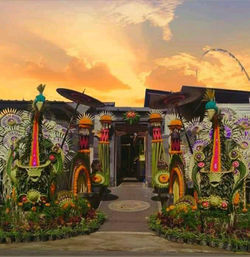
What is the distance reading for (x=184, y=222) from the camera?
40.6 feet

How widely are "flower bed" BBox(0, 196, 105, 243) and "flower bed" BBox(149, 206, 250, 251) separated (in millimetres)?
2829

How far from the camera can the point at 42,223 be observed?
12.1 m

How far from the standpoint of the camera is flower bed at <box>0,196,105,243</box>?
1152 centimetres

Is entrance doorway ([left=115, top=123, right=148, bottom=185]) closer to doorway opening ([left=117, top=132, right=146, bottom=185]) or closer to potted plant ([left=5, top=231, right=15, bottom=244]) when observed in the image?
doorway opening ([left=117, top=132, right=146, bottom=185])

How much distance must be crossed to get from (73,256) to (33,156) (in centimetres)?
479

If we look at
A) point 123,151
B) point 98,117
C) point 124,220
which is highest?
point 98,117

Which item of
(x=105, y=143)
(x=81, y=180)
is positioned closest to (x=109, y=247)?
(x=81, y=180)

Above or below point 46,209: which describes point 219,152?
above

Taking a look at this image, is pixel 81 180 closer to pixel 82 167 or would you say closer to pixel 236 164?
pixel 82 167

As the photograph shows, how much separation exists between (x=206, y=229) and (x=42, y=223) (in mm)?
5352

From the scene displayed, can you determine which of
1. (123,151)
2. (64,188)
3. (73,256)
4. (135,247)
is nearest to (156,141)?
(64,188)

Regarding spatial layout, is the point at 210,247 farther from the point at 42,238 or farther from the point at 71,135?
the point at 71,135

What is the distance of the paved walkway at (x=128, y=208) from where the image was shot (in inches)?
564

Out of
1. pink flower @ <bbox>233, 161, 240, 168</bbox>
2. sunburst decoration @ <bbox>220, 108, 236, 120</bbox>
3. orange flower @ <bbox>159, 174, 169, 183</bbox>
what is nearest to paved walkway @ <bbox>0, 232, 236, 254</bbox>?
pink flower @ <bbox>233, 161, 240, 168</bbox>
